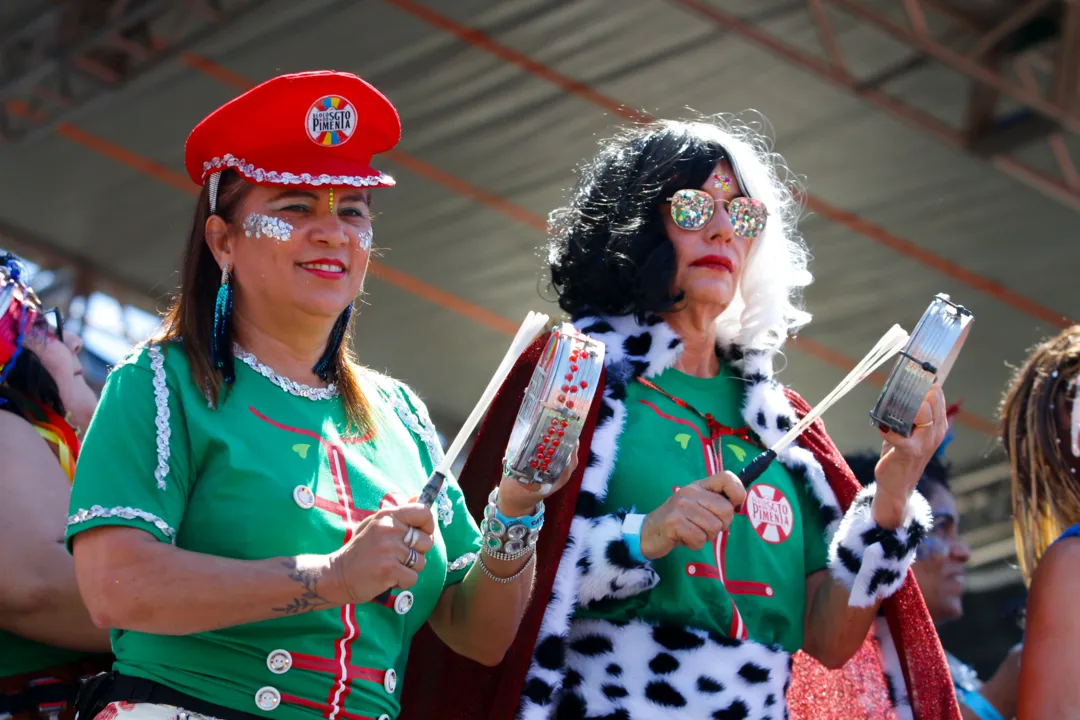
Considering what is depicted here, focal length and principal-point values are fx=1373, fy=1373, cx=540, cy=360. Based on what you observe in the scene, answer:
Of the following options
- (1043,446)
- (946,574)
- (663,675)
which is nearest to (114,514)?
(663,675)

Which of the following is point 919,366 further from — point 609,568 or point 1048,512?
point 1048,512

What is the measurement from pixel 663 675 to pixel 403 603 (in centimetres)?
60

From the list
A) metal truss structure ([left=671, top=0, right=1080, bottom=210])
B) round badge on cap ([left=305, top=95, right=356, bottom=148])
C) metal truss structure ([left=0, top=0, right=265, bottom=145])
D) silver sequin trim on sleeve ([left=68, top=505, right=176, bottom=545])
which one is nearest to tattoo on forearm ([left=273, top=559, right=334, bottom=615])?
silver sequin trim on sleeve ([left=68, top=505, right=176, bottom=545])

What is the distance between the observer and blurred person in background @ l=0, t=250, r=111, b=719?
104 inches

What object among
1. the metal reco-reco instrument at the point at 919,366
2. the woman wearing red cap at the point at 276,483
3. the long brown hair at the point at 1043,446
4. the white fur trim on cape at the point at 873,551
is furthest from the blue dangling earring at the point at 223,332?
the long brown hair at the point at 1043,446

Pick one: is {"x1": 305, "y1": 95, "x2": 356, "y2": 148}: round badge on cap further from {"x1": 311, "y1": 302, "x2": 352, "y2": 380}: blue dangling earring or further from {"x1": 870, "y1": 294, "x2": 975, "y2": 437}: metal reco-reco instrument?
{"x1": 870, "y1": 294, "x2": 975, "y2": 437}: metal reco-reco instrument

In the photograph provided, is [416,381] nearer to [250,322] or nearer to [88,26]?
[88,26]

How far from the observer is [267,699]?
221cm

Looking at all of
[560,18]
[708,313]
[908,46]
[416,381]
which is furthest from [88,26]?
[708,313]

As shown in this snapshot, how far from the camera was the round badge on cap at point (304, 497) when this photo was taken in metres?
2.30

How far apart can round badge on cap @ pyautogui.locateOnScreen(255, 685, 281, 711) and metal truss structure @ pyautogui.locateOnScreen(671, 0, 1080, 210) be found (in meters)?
5.63

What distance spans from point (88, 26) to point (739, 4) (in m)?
4.08

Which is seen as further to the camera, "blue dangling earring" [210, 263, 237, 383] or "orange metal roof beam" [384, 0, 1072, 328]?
"orange metal roof beam" [384, 0, 1072, 328]

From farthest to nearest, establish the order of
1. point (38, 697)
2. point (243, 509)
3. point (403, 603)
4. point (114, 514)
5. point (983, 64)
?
point (983, 64) < point (38, 697) < point (403, 603) < point (243, 509) < point (114, 514)
